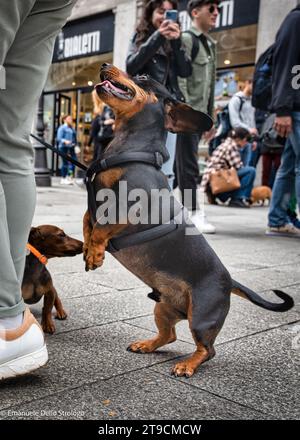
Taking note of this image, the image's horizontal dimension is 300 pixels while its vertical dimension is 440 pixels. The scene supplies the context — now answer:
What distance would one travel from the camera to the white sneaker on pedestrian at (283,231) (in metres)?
6.17

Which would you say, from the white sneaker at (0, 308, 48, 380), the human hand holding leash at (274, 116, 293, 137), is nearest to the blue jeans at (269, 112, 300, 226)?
the human hand holding leash at (274, 116, 293, 137)

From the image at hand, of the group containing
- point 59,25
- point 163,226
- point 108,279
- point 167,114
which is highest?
point 59,25

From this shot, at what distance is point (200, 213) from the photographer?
240 inches

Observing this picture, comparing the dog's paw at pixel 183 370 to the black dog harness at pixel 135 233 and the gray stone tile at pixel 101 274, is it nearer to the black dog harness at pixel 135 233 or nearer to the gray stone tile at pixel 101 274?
the black dog harness at pixel 135 233

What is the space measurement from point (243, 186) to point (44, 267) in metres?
7.53

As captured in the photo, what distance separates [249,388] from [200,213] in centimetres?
415

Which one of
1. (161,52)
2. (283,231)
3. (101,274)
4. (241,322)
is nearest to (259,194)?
(283,231)

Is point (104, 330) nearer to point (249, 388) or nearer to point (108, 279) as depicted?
point (249, 388)

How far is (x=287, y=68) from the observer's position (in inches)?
206

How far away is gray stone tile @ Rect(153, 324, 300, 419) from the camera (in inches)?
74.7

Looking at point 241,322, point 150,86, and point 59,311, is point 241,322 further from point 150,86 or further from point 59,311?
point 150,86

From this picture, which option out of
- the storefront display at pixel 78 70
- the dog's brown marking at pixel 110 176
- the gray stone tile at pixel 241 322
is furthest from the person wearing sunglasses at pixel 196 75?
the storefront display at pixel 78 70

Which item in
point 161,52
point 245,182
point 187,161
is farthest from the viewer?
point 245,182
